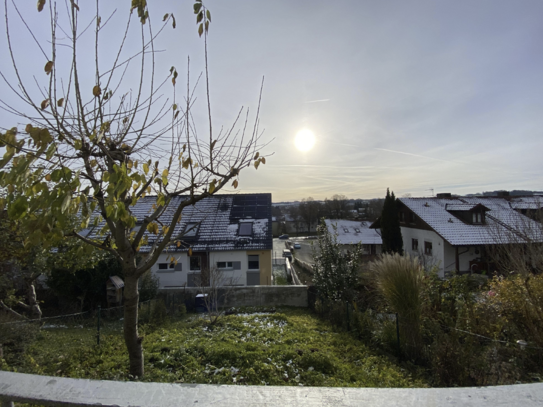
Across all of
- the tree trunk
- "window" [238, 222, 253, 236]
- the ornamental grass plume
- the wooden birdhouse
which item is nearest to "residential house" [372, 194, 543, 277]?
"window" [238, 222, 253, 236]

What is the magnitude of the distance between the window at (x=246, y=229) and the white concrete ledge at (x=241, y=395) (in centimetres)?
1462

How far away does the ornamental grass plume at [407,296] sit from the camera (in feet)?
16.2

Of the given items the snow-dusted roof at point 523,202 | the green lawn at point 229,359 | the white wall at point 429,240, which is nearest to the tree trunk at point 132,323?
the green lawn at point 229,359

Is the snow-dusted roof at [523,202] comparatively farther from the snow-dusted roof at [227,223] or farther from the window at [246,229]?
the window at [246,229]

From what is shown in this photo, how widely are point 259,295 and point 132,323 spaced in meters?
7.91

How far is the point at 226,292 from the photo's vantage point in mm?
10391

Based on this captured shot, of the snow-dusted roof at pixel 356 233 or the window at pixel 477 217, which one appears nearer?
the window at pixel 477 217

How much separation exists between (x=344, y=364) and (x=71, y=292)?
970 centimetres

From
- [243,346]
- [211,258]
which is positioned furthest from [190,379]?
[211,258]

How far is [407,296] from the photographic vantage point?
504 cm

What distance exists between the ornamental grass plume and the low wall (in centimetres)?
576

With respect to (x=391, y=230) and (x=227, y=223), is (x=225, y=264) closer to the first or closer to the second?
(x=227, y=223)

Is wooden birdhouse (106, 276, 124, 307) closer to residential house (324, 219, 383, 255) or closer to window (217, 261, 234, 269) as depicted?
window (217, 261, 234, 269)

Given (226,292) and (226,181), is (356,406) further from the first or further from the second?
(226,292)
